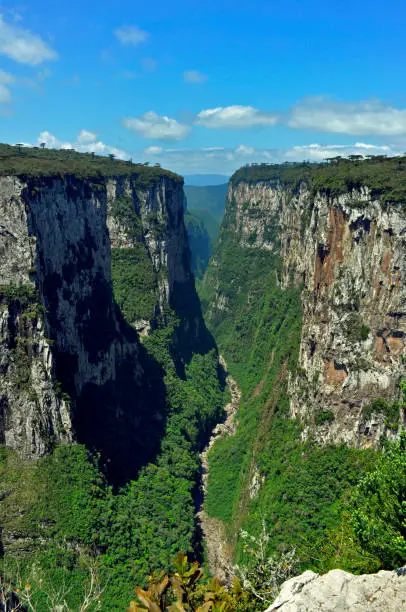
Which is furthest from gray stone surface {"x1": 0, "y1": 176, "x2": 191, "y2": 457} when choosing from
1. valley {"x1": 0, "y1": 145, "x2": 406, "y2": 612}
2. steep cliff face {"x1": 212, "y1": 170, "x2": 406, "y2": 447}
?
steep cliff face {"x1": 212, "y1": 170, "x2": 406, "y2": 447}

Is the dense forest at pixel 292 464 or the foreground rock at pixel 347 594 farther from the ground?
the foreground rock at pixel 347 594

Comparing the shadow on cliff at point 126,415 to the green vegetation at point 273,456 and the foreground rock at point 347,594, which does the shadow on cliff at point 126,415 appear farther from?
the foreground rock at point 347,594

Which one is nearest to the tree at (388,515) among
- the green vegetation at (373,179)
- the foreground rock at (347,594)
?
the foreground rock at (347,594)

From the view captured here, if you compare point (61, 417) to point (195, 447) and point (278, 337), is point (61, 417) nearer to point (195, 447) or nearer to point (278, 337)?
point (195, 447)

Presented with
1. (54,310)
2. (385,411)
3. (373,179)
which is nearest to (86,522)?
(54,310)

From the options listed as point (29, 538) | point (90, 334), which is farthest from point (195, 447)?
point (29, 538)

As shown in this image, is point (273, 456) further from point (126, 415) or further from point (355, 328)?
point (126, 415)
